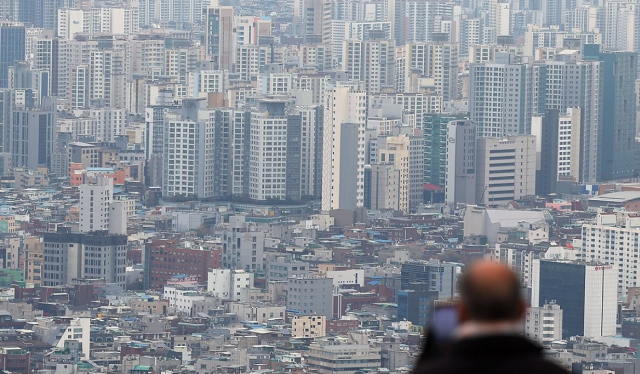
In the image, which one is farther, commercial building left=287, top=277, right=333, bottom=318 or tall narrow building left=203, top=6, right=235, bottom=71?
tall narrow building left=203, top=6, right=235, bottom=71

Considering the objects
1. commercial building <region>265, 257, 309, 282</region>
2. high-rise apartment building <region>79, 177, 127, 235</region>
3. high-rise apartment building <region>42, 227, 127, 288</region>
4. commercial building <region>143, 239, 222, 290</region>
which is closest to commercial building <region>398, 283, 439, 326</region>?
commercial building <region>265, 257, 309, 282</region>

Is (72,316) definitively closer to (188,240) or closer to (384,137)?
(188,240)

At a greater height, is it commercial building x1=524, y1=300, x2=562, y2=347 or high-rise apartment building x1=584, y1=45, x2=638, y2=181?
high-rise apartment building x1=584, y1=45, x2=638, y2=181

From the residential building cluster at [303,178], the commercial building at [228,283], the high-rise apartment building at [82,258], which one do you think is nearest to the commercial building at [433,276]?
the residential building cluster at [303,178]

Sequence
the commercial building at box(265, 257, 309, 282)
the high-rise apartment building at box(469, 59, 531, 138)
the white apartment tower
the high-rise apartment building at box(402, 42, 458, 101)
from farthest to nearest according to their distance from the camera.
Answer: the high-rise apartment building at box(402, 42, 458, 101)
the high-rise apartment building at box(469, 59, 531, 138)
the white apartment tower
the commercial building at box(265, 257, 309, 282)

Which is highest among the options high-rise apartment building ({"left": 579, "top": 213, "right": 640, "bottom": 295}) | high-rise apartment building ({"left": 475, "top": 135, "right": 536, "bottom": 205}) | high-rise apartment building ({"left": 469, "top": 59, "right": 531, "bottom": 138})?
high-rise apartment building ({"left": 469, "top": 59, "right": 531, "bottom": 138})

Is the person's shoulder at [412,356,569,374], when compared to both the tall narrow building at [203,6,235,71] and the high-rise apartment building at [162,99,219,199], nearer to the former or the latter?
the high-rise apartment building at [162,99,219,199]

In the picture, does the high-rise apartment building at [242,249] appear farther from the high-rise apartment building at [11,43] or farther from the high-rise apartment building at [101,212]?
the high-rise apartment building at [11,43]

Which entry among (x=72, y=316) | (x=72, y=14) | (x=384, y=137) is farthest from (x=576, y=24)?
(x=72, y=316)
